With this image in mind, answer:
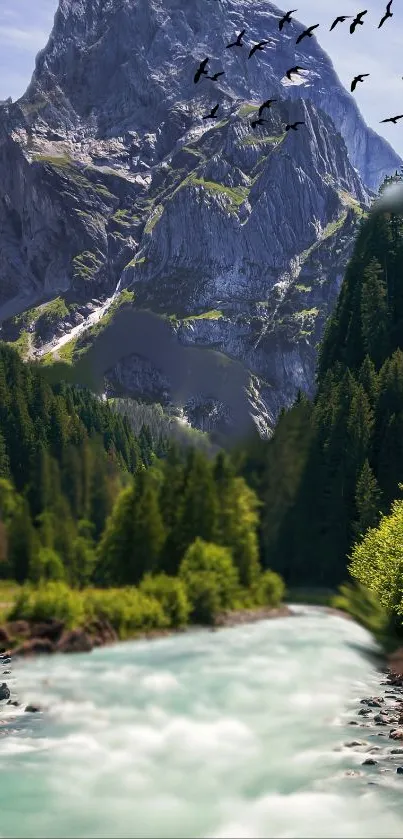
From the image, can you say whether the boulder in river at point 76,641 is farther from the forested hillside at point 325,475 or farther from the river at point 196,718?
the forested hillside at point 325,475

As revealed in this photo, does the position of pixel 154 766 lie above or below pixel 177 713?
below

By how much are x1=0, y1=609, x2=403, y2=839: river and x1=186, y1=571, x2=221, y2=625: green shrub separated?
7.2 inches

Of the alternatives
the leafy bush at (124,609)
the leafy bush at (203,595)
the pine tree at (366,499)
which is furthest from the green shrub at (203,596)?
the pine tree at (366,499)

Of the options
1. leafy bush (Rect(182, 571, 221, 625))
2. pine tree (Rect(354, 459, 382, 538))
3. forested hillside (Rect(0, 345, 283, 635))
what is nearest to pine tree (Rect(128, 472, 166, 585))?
forested hillside (Rect(0, 345, 283, 635))

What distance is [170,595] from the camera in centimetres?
479

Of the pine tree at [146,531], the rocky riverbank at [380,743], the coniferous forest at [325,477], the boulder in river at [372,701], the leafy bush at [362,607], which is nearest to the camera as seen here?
the pine tree at [146,531]

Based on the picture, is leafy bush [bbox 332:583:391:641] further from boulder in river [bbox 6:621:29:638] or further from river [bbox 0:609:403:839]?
boulder in river [bbox 6:621:29:638]

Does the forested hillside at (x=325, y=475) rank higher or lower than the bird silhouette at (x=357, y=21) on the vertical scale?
lower

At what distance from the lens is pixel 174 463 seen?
5.11 m

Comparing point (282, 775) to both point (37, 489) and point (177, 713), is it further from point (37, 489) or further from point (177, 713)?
point (37, 489)

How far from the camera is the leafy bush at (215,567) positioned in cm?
477

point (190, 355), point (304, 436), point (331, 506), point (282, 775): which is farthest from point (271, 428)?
point (190, 355)

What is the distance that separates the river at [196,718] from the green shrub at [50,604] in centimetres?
30

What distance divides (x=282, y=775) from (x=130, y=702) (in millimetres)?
5754
